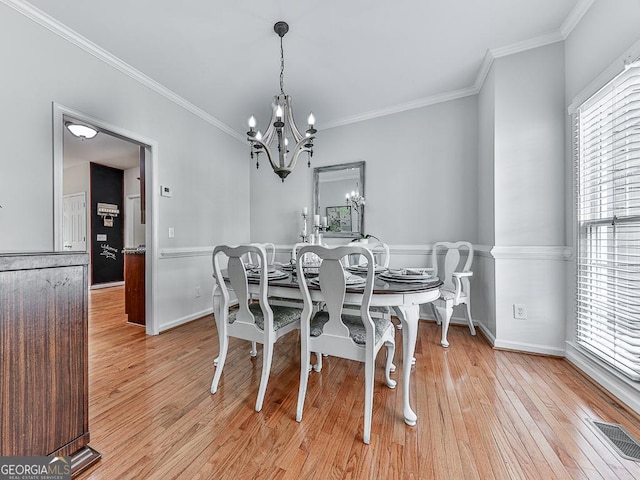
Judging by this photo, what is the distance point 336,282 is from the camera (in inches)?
54.4

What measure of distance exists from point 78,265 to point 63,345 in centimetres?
35

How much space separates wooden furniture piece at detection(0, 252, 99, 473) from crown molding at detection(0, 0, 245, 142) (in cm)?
209

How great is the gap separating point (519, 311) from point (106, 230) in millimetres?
7368

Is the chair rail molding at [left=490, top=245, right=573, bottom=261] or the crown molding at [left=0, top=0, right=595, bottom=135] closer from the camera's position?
the crown molding at [left=0, top=0, right=595, bottom=135]

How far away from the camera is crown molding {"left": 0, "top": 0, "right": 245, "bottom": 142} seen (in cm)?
188

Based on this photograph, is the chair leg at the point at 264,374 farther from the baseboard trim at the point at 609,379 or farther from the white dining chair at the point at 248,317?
the baseboard trim at the point at 609,379

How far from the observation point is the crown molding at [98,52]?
1877mm

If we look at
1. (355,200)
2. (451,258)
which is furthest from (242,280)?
(451,258)

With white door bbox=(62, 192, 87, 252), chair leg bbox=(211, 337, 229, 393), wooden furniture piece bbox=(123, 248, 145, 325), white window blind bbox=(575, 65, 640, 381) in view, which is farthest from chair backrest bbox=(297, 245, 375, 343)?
white door bbox=(62, 192, 87, 252)

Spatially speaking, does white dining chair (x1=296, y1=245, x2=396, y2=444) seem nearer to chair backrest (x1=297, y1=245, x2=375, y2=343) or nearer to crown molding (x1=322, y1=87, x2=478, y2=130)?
chair backrest (x1=297, y1=245, x2=375, y2=343)

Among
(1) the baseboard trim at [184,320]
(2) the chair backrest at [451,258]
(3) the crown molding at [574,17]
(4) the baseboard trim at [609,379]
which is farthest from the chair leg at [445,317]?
(1) the baseboard trim at [184,320]

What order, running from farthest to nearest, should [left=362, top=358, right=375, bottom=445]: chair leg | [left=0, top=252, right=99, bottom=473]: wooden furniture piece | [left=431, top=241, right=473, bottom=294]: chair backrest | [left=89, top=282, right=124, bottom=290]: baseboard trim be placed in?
[left=89, top=282, right=124, bottom=290]: baseboard trim → [left=431, top=241, right=473, bottom=294]: chair backrest → [left=362, top=358, right=375, bottom=445]: chair leg → [left=0, top=252, right=99, bottom=473]: wooden furniture piece

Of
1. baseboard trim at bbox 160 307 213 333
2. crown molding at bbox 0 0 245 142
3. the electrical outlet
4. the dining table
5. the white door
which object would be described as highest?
crown molding at bbox 0 0 245 142

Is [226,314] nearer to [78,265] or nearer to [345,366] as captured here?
[78,265]
